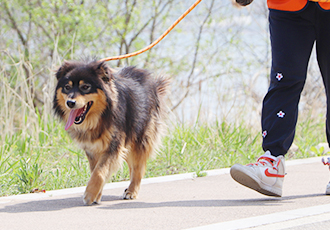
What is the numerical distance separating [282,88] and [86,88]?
150 centimetres

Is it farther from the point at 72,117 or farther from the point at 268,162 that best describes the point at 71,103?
the point at 268,162

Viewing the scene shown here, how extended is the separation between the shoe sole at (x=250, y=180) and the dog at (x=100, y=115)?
0.95m

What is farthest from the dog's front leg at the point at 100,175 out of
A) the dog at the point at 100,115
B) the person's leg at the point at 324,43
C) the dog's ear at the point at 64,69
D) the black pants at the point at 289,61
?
the person's leg at the point at 324,43

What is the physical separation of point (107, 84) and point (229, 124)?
2.72m

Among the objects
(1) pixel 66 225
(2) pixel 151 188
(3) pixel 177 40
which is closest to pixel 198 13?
(3) pixel 177 40

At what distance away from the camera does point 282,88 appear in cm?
317

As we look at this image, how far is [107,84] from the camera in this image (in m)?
3.61

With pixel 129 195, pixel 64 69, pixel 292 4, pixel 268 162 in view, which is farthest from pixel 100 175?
pixel 292 4

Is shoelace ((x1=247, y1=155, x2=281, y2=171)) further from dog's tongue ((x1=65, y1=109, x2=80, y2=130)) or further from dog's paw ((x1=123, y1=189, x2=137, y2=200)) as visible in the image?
dog's tongue ((x1=65, y1=109, x2=80, y2=130))

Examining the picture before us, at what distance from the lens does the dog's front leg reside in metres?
3.29

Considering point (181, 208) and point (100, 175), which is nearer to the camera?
point (181, 208)

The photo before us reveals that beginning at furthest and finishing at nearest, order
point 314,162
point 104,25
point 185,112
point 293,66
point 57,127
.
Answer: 1. point 104,25
2. point 185,112
3. point 57,127
4. point 314,162
5. point 293,66

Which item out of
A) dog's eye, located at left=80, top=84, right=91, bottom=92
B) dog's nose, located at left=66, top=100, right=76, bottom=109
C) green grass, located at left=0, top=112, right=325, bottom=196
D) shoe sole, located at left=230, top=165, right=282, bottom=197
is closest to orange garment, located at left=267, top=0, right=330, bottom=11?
shoe sole, located at left=230, top=165, right=282, bottom=197

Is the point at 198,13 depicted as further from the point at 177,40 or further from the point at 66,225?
the point at 66,225
